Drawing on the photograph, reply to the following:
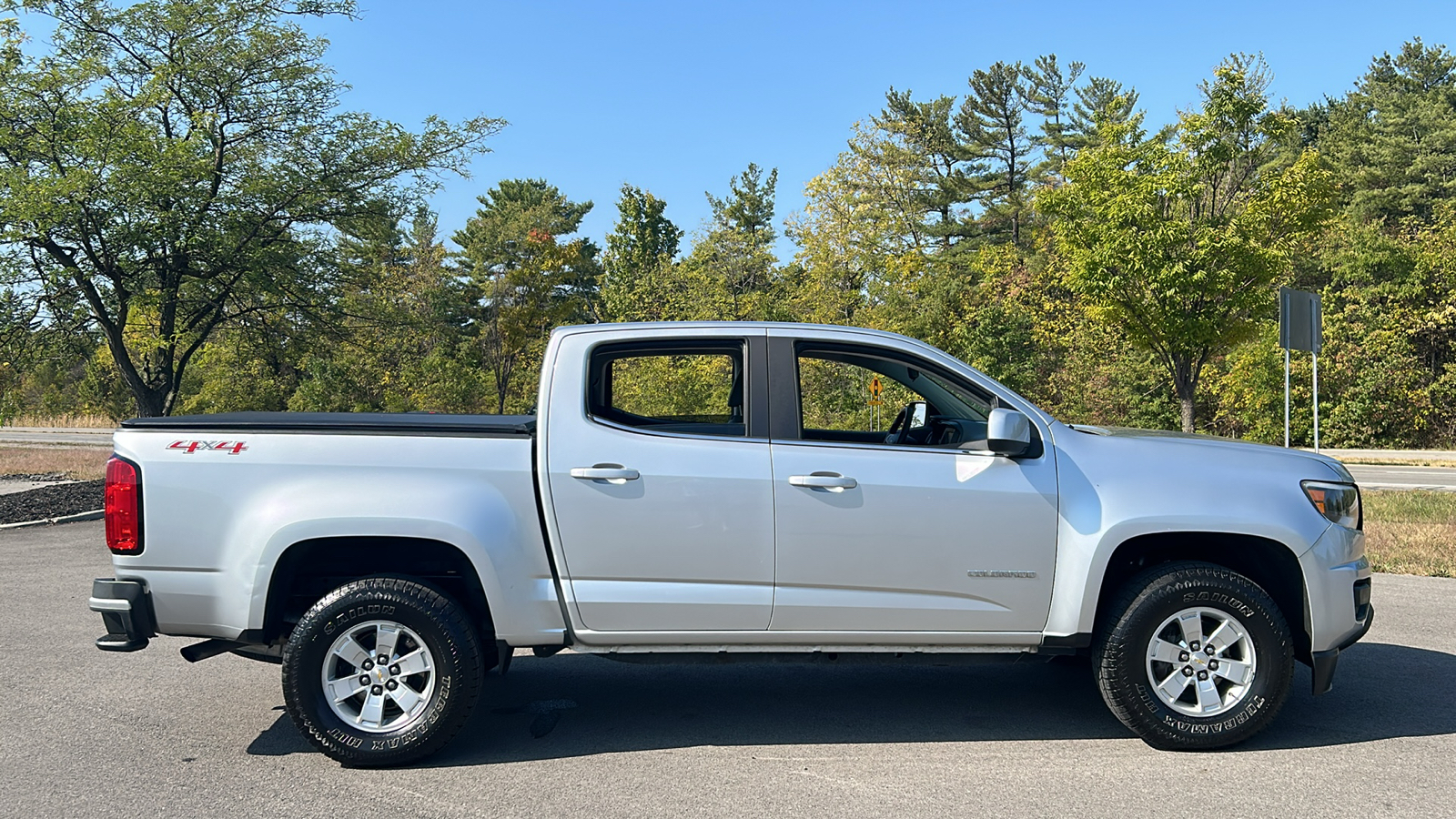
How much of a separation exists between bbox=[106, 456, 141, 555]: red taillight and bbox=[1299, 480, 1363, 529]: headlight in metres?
5.16

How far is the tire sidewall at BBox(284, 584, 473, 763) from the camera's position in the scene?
4508mm

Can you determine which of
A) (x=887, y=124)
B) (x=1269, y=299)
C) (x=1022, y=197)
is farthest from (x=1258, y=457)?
(x=1022, y=197)

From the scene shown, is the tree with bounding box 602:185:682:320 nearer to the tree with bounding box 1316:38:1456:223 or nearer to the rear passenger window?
the tree with bounding box 1316:38:1456:223

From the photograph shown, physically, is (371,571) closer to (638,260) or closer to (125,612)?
(125,612)

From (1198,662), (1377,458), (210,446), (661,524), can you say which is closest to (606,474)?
(661,524)

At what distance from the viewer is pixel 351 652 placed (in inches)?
180

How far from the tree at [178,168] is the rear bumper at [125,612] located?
37.2 feet

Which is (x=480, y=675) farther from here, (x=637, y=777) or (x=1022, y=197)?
(x=1022, y=197)

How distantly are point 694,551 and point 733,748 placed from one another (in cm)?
95

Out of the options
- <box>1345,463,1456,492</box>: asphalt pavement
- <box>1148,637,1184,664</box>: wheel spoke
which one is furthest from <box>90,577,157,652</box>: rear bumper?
<box>1345,463,1456,492</box>: asphalt pavement

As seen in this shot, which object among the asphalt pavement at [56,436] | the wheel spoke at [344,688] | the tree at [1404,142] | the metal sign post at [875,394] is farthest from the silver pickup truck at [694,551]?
the tree at [1404,142]

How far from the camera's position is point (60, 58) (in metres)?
15.3

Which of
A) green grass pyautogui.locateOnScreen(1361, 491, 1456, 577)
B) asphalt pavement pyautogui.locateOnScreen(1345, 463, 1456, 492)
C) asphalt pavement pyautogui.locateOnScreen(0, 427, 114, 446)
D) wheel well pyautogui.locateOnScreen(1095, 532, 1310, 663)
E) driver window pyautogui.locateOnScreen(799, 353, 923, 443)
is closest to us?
wheel well pyautogui.locateOnScreen(1095, 532, 1310, 663)

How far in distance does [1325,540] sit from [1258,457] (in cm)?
46
